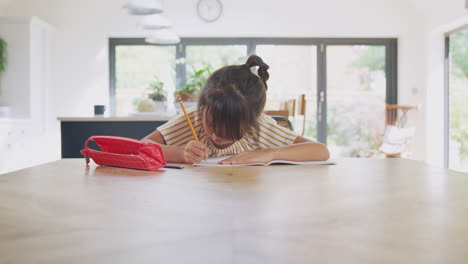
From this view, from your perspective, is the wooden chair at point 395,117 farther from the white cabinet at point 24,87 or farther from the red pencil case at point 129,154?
the red pencil case at point 129,154

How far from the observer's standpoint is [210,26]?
5.36 meters

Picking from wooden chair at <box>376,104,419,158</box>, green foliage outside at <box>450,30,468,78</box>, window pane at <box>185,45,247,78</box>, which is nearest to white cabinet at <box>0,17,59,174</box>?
window pane at <box>185,45,247,78</box>

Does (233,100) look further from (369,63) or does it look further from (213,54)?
(369,63)

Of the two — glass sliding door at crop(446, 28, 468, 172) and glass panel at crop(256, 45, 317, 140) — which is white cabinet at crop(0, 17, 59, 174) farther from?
glass sliding door at crop(446, 28, 468, 172)

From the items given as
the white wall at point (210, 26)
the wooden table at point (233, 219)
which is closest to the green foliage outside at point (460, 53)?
the white wall at point (210, 26)

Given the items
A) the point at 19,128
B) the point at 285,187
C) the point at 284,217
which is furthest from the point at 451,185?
the point at 19,128

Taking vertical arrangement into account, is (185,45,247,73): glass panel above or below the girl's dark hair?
above

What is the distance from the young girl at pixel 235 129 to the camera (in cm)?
115

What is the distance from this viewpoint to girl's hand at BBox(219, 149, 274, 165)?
1.08m

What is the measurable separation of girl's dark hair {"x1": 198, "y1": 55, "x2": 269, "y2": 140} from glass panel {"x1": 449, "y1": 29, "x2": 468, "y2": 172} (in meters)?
4.05

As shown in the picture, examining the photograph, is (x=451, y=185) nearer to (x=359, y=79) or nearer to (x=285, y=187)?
(x=285, y=187)

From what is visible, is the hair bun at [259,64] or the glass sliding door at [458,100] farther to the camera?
the glass sliding door at [458,100]

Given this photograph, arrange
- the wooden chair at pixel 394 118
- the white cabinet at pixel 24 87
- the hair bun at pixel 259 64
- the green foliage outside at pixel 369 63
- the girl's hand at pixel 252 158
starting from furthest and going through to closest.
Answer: the green foliage outside at pixel 369 63 → the wooden chair at pixel 394 118 → the white cabinet at pixel 24 87 → the hair bun at pixel 259 64 → the girl's hand at pixel 252 158

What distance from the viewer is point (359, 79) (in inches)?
224
